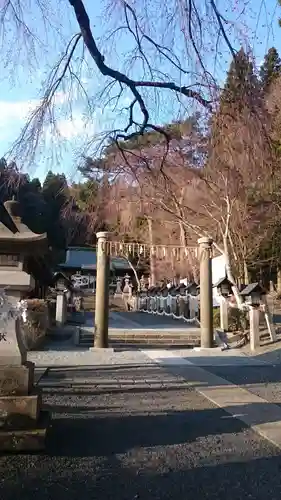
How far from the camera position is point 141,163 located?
735cm

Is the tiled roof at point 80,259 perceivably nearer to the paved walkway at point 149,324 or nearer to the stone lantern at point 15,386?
the paved walkway at point 149,324

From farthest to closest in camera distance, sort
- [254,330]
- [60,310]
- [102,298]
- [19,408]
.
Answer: [60,310], [254,330], [102,298], [19,408]

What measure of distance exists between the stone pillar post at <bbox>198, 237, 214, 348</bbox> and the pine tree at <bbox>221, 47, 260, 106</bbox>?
33.2 feet

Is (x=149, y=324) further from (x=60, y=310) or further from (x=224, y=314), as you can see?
(x=224, y=314)

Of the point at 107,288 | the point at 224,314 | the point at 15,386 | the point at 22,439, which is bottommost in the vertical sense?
the point at 22,439

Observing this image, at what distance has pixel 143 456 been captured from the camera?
15.1 feet

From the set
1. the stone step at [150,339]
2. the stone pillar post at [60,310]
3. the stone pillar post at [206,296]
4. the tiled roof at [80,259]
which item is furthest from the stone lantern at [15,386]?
the tiled roof at [80,259]

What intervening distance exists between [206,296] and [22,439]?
11.4 metres

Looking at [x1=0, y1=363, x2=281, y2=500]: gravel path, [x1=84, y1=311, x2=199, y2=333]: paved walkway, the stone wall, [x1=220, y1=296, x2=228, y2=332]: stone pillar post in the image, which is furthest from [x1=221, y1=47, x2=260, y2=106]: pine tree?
[x1=84, y1=311, x2=199, y2=333]: paved walkway

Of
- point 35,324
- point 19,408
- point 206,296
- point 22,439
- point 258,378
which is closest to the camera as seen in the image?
point 22,439

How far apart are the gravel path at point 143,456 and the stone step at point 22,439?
115 millimetres

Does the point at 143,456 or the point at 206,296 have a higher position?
the point at 206,296

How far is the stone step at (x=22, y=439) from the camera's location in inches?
177

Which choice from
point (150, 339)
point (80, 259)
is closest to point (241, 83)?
point (150, 339)
